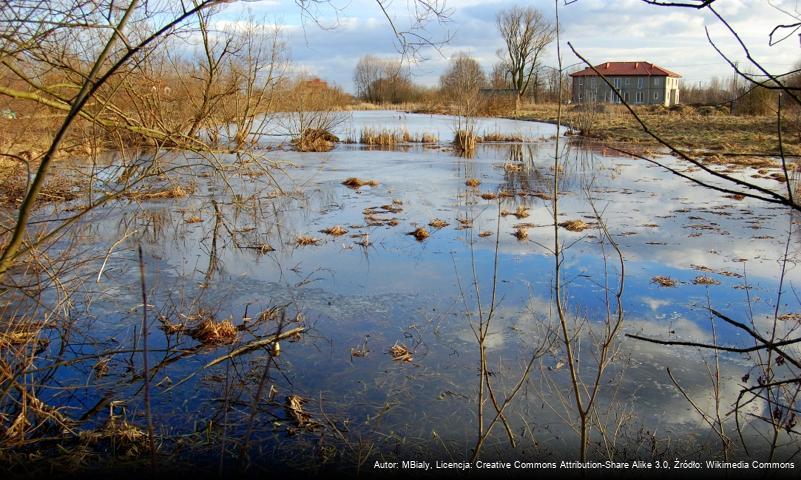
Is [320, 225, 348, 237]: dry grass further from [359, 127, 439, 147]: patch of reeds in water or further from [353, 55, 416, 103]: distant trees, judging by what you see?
[353, 55, 416, 103]: distant trees

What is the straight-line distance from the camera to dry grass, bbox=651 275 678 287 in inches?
264

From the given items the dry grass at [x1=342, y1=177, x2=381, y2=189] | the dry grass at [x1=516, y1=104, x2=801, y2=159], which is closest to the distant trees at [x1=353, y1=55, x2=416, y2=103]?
the dry grass at [x1=516, y1=104, x2=801, y2=159]

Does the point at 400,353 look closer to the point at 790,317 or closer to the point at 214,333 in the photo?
the point at 214,333

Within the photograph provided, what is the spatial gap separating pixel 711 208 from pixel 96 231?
1057 centimetres

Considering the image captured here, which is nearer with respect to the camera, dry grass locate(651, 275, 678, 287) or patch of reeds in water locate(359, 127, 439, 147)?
dry grass locate(651, 275, 678, 287)

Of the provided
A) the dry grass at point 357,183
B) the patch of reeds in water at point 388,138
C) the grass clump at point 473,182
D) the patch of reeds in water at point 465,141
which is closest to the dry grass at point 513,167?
the grass clump at point 473,182

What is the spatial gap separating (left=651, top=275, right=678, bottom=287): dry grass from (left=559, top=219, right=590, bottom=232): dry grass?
2.52 meters

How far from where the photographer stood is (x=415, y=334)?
17.6ft

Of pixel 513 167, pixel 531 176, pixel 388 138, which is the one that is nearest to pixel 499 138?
pixel 388 138

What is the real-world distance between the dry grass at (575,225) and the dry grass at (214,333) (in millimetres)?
5868

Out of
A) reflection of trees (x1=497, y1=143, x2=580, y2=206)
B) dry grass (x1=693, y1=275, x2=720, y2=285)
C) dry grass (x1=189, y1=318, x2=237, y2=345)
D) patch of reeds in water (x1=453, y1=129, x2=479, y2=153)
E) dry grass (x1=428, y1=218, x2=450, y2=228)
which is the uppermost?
patch of reeds in water (x1=453, y1=129, x2=479, y2=153)

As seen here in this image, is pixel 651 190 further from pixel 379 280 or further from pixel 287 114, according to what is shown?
pixel 287 114

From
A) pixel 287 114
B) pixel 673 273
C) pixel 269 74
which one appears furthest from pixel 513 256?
pixel 287 114

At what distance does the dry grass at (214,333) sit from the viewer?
202 inches
